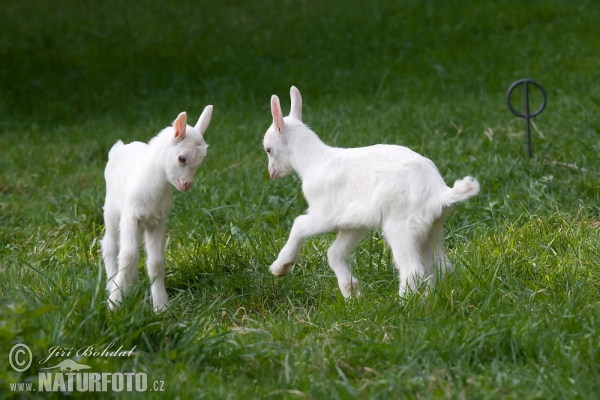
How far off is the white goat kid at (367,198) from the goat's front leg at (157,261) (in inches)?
27.7

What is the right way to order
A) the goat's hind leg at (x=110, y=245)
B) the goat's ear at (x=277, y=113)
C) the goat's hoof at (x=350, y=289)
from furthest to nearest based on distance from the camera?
1. the goat's hind leg at (x=110, y=245)
2. the goat's ear at (x=277, y=113)
3. the goat's hoof at (x=350, y=289)

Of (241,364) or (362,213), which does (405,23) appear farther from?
(241,364)

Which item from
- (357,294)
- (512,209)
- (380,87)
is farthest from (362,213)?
(380,87)

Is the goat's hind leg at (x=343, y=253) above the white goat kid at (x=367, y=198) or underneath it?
underneath

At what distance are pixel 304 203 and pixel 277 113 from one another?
6.84 ft

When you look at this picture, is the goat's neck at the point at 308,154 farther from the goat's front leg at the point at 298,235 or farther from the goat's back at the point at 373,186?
the goat's front leg at the point at 298,235

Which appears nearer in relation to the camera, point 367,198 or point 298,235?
point 367,198

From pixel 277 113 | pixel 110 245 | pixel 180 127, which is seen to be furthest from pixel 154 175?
pixel 277 113

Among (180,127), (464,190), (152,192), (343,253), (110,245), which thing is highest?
(180,127)

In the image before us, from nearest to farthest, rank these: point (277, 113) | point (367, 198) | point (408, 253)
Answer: point (408, 253) < point (367, 198) < point (277, 113)

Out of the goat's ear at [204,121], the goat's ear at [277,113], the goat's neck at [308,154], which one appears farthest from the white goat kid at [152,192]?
the goat's neck at [308,154]

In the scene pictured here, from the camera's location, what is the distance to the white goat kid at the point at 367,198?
4.61 metres

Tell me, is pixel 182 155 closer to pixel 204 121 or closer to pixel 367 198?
pixel 204 121

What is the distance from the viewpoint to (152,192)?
4.99 m
